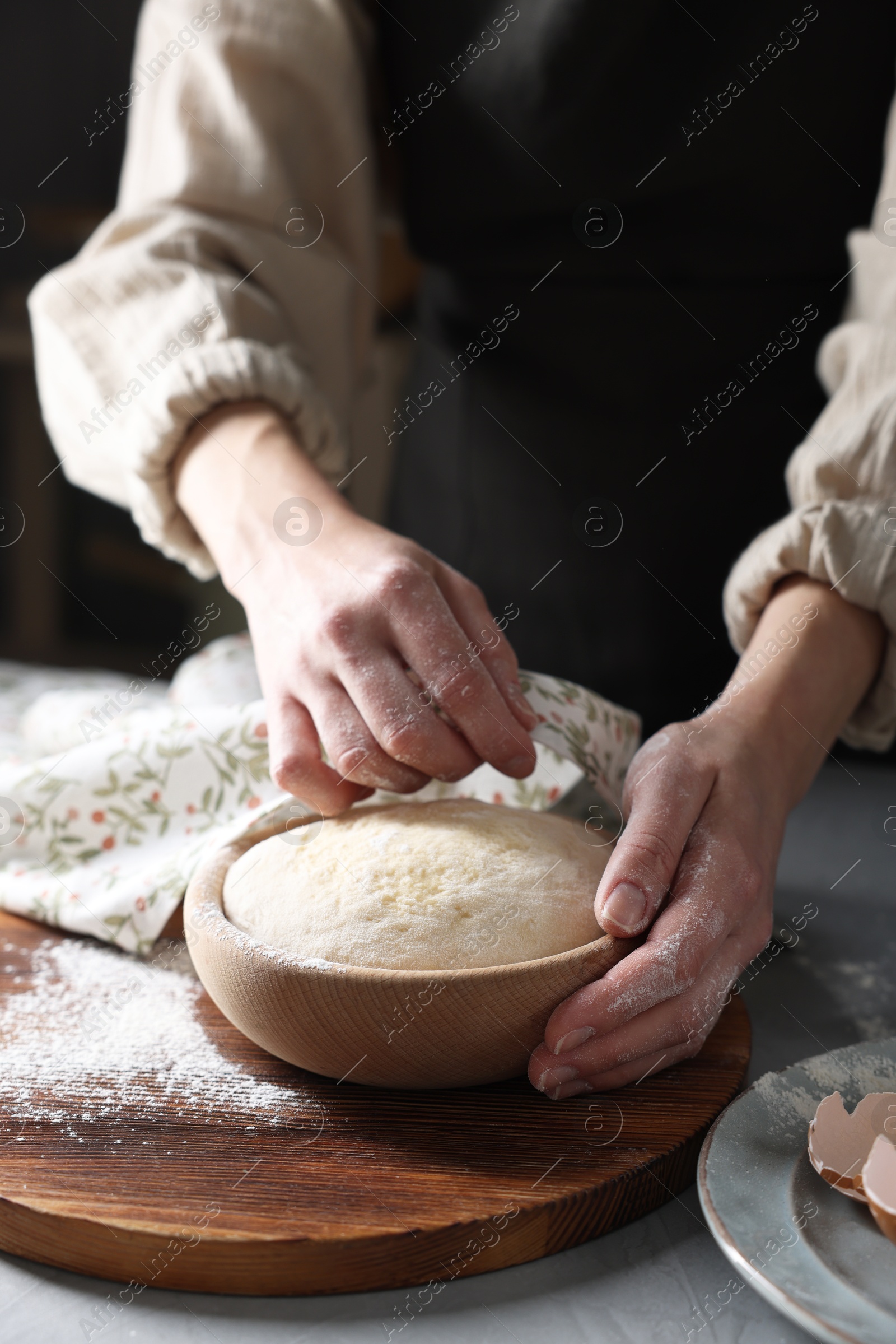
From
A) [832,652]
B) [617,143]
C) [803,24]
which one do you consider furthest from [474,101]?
[832,652]

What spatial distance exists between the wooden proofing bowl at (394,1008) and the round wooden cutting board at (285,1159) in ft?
0.07

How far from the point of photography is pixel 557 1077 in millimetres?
659

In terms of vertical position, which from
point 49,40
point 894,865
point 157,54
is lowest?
point 894,865

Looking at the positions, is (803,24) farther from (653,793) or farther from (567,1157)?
(567,1157)

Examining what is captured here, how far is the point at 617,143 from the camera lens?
120cm

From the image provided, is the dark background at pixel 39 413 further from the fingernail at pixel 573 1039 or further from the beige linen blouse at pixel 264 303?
the fingernail at pixel 573 1039

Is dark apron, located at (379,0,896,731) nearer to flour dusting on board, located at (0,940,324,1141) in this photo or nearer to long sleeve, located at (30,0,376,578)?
long sleeve, located at (30,0,376,578)

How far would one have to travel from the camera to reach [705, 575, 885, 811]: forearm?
82cm

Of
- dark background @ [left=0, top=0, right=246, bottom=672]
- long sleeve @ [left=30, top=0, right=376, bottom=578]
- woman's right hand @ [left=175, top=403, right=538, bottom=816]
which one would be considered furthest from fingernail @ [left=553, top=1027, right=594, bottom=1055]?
dark background @ [left=0, top=0, right=246, bottom=672]

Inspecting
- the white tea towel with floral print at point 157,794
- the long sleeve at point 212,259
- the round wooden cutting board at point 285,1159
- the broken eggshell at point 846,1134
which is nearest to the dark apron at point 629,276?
the long sleeve at point 212,259

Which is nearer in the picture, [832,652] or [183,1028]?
[183,1028]

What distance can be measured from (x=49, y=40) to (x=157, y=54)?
1.76 meters

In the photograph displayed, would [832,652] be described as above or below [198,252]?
below

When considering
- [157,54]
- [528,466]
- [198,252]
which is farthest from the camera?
[528,466]
